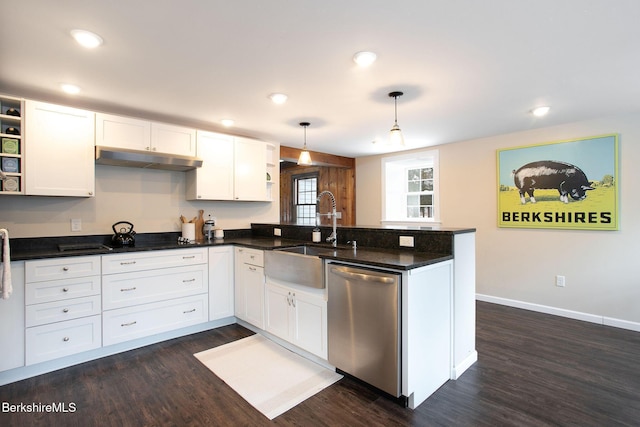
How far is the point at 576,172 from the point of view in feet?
11.7

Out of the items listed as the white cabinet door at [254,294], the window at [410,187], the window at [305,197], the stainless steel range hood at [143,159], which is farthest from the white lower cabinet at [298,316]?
the window at [305,197]

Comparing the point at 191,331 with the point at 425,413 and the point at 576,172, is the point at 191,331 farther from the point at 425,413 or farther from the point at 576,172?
the point at 576,172

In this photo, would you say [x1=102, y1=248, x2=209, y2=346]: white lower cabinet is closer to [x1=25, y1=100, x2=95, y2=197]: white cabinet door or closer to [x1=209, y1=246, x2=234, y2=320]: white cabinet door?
[x1=209, y1=246, x2=234, y2=320]: white cabinet door

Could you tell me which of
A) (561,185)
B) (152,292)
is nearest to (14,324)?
(152,292)

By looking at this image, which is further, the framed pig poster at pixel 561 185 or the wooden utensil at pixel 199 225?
the wooden utensil at pixel 199 225

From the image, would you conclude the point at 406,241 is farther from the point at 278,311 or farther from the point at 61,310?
the point at 61,310

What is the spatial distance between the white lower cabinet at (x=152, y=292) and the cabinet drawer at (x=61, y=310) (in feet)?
0.28

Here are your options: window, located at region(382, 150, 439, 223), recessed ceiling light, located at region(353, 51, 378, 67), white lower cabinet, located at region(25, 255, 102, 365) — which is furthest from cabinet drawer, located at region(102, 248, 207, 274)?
window, located at region(382, 150, 439, 223)

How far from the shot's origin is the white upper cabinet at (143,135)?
2967 millimetres

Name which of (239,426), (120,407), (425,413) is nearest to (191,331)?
(120,407)

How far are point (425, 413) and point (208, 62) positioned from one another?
2708 mm

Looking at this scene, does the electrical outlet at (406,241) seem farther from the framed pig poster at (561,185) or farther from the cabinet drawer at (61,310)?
the cabinet drawer at (61,310)

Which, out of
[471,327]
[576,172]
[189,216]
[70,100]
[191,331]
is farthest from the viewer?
[189,216]

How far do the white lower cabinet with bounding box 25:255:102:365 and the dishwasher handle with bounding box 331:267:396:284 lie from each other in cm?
207
